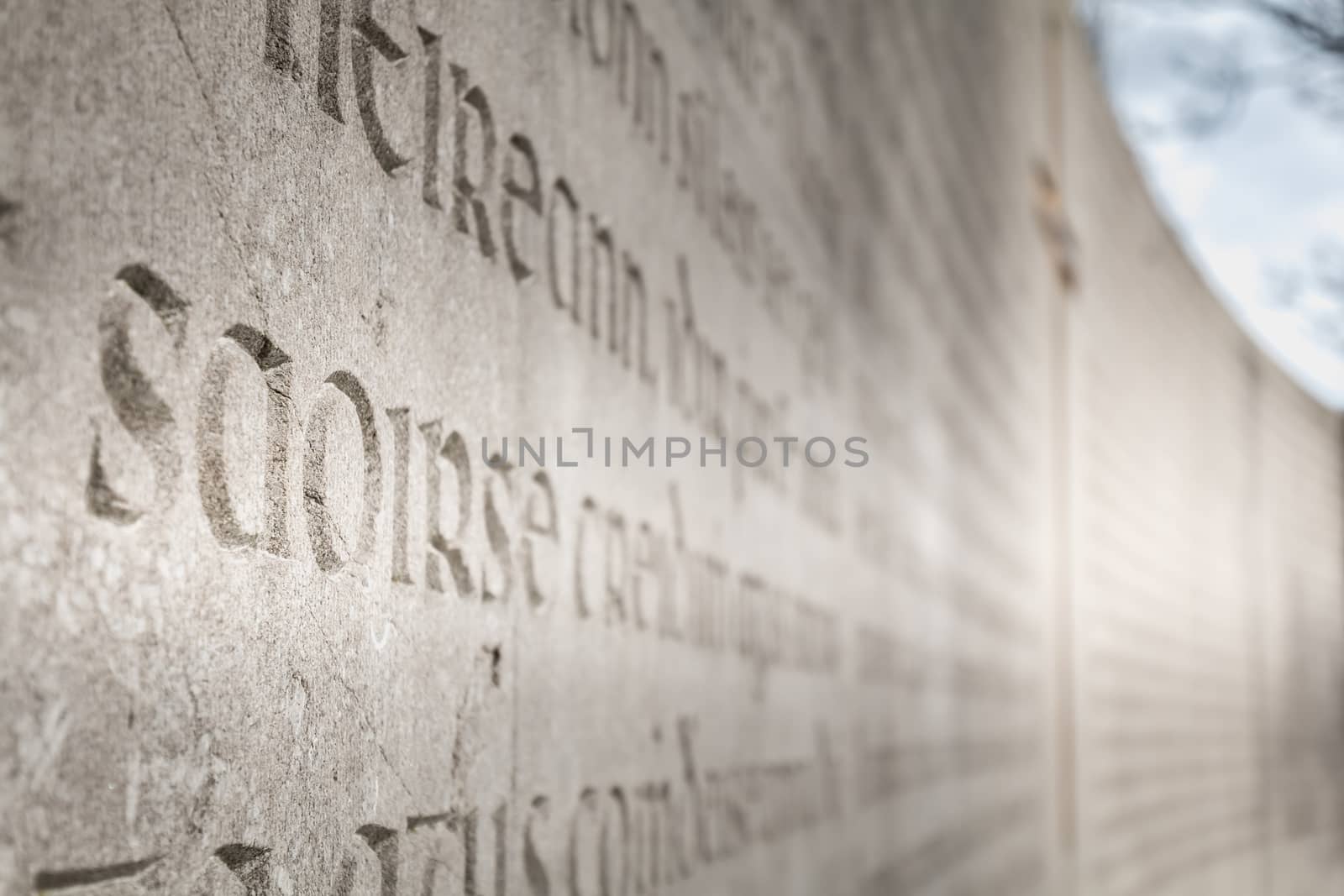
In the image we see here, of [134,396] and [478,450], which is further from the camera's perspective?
[478,450]

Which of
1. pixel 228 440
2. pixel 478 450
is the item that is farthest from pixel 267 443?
pixel 478 450

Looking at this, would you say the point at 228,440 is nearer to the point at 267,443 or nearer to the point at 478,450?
the point at 267,443

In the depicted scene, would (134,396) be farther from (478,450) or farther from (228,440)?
(478,450)

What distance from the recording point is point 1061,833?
19.2ft

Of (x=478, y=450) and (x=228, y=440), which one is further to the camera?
(x=478, y=450)

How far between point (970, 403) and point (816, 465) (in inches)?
70.5

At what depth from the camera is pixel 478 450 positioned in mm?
1154

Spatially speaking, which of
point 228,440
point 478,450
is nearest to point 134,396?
point 228,440

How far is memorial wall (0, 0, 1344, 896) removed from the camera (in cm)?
69

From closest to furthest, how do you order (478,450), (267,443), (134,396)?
1. (134,396)
2. (267,443)
3. (478,450)

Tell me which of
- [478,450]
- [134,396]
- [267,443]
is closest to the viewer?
[134,396]

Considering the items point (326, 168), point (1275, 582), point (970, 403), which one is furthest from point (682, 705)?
point (1275, 582)

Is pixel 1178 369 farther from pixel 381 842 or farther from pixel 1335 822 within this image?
pixel 381 842

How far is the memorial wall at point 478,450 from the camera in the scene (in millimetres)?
691
